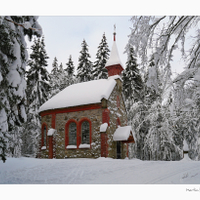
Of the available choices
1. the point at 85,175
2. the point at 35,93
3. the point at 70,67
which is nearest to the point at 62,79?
the point at 70,67

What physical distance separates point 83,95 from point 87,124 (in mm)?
1878

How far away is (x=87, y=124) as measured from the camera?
1369 centimetres

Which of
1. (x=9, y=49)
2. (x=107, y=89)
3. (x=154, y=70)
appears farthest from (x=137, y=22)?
(x=107, y=89)

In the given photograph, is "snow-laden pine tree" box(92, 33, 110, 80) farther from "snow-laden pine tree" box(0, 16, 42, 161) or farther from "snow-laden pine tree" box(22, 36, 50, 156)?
"snow-laden pine tree" box(0, 16, 42, 161)

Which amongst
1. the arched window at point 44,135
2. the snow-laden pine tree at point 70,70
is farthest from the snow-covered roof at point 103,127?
the snow-laden pine tree at point 70,70

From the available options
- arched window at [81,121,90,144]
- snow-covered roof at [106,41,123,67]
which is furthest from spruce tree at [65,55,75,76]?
arched window at [81,121,90,144]

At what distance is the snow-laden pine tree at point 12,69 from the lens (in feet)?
17.5

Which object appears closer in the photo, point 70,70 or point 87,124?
point 87,124

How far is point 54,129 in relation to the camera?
1455 cm

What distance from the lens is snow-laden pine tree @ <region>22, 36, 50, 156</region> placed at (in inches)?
732

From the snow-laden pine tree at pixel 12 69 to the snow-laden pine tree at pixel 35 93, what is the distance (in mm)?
12595

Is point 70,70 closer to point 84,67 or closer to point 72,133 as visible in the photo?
point 84,67

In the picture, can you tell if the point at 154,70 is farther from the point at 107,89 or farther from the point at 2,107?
the point at 107,89

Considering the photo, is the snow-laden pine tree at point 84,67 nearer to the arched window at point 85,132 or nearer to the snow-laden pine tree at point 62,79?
the snow-laden pine tree at point 62,79
